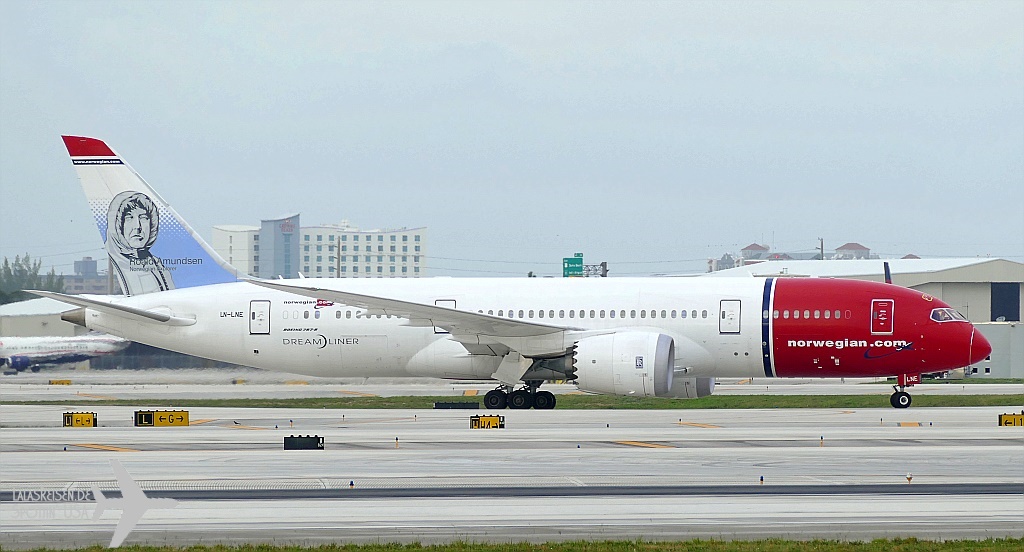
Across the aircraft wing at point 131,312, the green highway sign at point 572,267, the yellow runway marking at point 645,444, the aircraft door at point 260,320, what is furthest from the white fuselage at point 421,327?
the green highway sign at point 572,267

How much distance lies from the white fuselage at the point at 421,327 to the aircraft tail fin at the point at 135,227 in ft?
2.09

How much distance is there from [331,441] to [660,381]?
→ 9802mm

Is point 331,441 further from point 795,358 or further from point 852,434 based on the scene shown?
point 795,358

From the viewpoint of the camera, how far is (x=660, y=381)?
29438 mm

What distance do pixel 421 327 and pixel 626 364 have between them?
610 centimetres

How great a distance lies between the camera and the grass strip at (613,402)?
33875 millimetres

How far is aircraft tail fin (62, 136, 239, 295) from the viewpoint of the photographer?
34.9m

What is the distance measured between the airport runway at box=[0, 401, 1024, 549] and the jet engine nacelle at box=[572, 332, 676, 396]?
2.21 meters

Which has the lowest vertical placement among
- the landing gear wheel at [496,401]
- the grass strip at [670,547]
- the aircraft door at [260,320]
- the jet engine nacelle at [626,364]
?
the landing gear wheel at [496,401]

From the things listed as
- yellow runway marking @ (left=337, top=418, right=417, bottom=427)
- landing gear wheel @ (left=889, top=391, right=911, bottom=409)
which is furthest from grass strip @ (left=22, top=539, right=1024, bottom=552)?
landing gear wheel @ (left=889, top=391, right=911, bottom=409)

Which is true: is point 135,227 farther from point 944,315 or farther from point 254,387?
point 944,315

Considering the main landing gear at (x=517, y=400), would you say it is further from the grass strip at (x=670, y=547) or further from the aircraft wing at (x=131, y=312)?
the grass strip at (x=670, y=547)

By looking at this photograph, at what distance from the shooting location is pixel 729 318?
1222 inches

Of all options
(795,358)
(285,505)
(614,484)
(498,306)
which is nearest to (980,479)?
(614,484)
